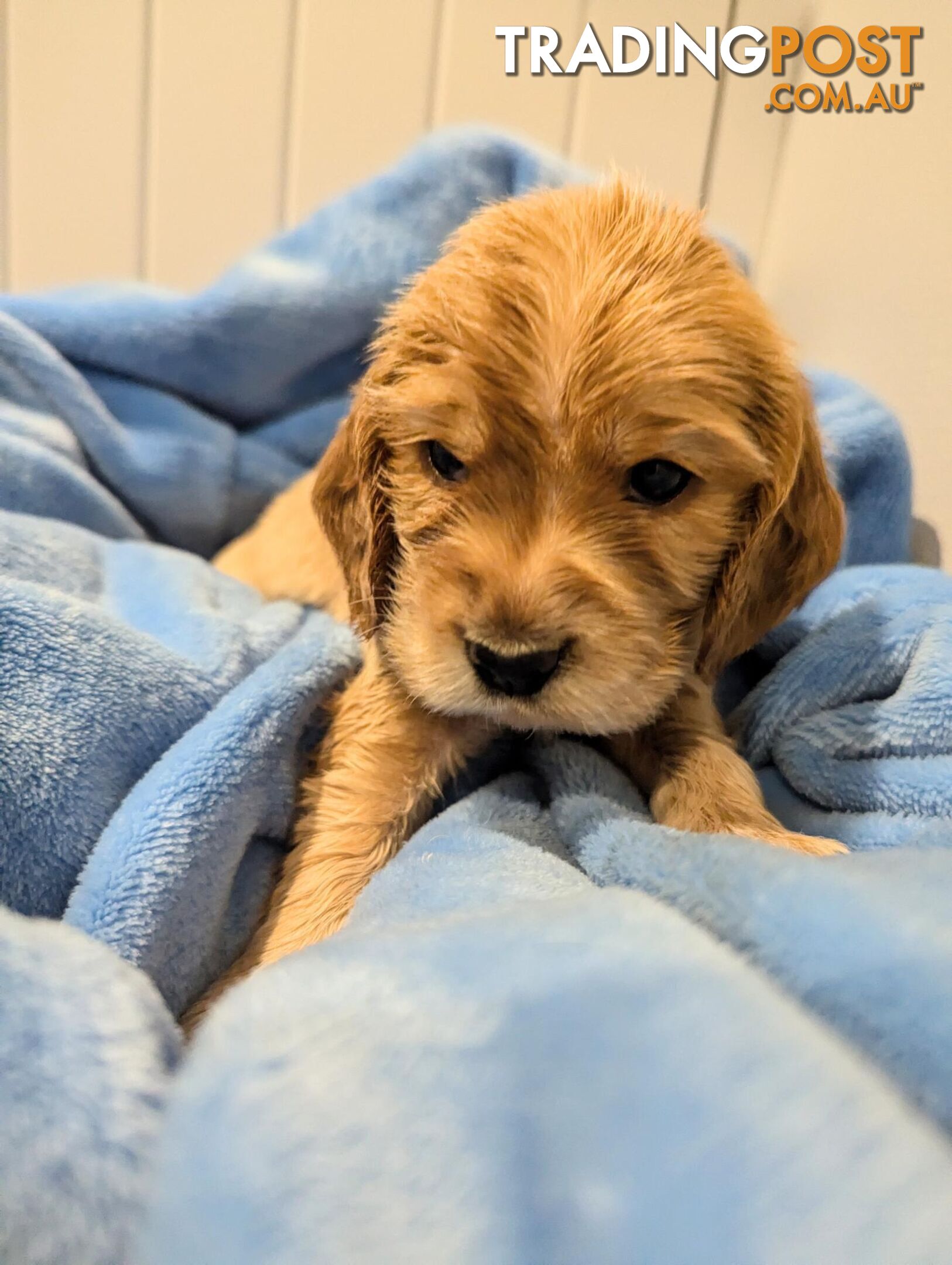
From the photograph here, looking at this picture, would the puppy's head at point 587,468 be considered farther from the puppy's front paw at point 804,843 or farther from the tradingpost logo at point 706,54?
the tradingpost logo at point 706,54

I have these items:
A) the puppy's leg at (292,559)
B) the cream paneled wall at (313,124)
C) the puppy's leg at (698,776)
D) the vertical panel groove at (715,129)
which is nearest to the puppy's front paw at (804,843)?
the puppy's leg at (698,776)

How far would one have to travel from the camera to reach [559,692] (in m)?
1.04

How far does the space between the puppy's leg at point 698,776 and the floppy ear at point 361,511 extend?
1.30ft

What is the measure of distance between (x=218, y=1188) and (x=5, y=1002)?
27 cm

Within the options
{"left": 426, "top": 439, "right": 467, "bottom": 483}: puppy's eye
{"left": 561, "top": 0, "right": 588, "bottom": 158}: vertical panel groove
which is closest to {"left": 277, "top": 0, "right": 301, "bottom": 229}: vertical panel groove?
{"left": 561, "top": 0, "right": 588, "bottom": 158}: vertical panel groove

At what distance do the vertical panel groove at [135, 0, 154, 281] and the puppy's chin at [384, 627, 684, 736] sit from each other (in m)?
1.83

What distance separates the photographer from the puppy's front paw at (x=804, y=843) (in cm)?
108

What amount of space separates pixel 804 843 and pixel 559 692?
0.35 metres

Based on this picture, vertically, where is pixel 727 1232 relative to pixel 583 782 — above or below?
above

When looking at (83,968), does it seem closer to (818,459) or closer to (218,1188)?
(218,1188)

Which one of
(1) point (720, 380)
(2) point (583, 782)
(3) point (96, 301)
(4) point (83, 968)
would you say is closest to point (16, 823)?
(4) point (83, 968)

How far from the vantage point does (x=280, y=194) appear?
2422mm

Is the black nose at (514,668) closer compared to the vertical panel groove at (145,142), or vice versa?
the black nose at (514,668)

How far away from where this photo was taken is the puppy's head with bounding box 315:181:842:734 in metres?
1.06
